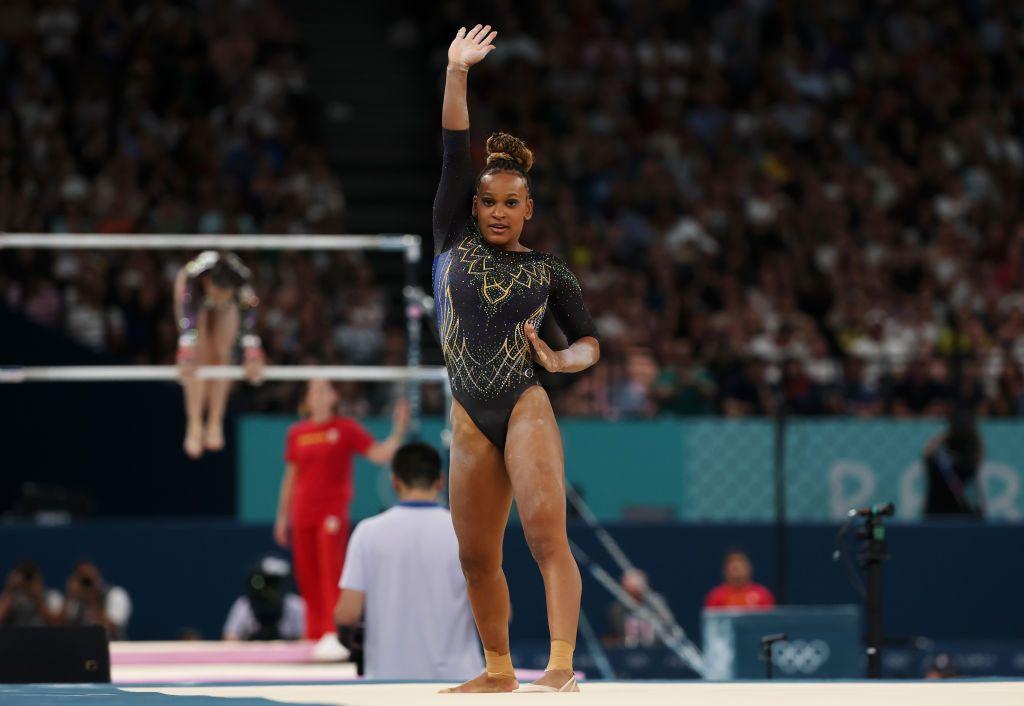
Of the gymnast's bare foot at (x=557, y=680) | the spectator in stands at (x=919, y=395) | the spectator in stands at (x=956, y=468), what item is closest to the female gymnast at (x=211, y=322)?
the gymnast's bare foot at (x=557, y=680)

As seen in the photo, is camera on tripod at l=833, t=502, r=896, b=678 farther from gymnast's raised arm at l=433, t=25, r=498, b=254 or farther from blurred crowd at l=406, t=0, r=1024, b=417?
blurred crowd at l=406, t=0, r=1024, b=417

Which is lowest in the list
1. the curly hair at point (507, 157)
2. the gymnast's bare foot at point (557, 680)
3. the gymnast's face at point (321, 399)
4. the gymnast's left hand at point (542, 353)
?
the gymnast's bare foot at point (557, 680)

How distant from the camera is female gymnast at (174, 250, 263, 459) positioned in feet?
28.2

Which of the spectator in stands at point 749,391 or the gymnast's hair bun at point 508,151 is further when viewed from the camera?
the spectator in stands at point 749,391

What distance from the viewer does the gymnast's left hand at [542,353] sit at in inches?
179

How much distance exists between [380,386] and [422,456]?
5.65m

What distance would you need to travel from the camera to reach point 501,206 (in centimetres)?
466

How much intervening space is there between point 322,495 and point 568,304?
15.7 feet

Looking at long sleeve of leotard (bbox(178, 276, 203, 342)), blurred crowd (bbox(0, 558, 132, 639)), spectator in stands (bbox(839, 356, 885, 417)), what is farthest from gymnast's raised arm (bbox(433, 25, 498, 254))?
spectator in stands (bbox(839, 356, 885, 417))

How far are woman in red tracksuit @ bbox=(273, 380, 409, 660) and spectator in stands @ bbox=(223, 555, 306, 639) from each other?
107cm

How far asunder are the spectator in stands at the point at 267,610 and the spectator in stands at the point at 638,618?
2012 mm

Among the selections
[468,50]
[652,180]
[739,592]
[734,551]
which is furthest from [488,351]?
[652,180]

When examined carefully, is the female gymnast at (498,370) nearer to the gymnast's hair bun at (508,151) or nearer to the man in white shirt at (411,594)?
the gymnast's hair bun at (508,151)

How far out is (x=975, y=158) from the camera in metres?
15.3
